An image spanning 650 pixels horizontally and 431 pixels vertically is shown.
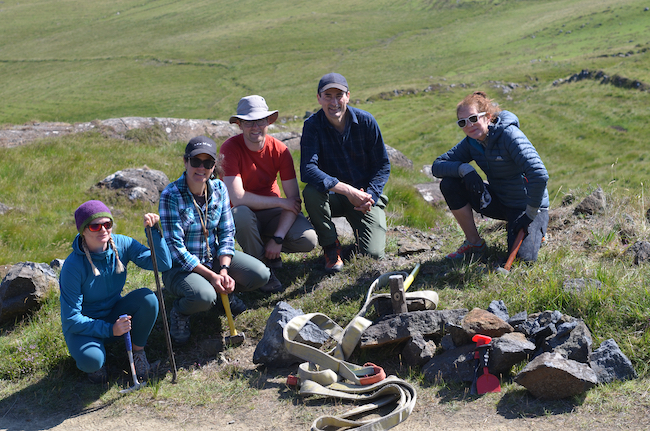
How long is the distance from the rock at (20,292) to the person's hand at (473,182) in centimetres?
475

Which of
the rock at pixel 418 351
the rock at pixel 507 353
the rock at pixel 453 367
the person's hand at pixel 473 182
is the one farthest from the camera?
the person's hand at pixel 473 182

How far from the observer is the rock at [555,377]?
3.70m

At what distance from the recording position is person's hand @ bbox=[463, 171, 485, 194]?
5805mm

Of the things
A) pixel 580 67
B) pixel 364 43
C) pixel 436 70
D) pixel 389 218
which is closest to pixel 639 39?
pixel 580 67

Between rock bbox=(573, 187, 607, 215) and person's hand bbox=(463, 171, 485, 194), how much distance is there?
92.7 inches

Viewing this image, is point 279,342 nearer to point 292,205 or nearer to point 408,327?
point 408,327

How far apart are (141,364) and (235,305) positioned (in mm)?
1154

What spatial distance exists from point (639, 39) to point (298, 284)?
94.5 metres

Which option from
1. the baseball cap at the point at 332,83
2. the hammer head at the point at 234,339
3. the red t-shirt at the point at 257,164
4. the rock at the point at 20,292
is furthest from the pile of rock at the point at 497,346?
the rock at the point at 20,292

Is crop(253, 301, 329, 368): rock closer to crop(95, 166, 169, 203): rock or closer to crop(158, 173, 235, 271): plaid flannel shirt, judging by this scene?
crop(158, 173, 235, 271): plaid flannel shirt

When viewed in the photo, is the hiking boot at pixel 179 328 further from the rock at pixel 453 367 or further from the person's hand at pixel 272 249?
the rock at pixel 453 367

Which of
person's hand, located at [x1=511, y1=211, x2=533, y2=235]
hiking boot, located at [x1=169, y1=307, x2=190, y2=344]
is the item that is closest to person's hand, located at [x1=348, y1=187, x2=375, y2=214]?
person's hand, located at [x1=511, y1=211, x2=533, y2=235]

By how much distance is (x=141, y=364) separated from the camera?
478 centimetres

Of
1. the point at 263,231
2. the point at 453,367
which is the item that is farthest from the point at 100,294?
the point at 453,367
